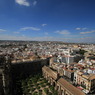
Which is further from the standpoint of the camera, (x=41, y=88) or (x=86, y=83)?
(x=41, y=88)

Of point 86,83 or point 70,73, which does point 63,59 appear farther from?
point 86,83

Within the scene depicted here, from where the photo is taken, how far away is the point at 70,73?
1062 inches

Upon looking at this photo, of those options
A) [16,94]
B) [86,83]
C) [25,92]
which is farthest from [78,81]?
[16,94]

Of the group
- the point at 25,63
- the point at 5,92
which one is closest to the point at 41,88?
the point at 5,92

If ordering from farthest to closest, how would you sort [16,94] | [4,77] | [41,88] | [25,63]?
[25,63] → [41,88] → [16,94] → [4,77]

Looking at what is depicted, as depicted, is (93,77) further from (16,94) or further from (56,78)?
(16,94)

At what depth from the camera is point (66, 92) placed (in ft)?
62.1

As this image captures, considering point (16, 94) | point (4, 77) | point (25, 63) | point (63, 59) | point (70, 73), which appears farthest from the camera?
point (63, 59)

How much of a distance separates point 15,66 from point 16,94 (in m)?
12.9

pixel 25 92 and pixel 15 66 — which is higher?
pixel 15 66

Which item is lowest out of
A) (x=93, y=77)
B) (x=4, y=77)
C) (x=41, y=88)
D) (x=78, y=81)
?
(x=41, y=88)

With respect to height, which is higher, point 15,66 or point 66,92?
point 15,66

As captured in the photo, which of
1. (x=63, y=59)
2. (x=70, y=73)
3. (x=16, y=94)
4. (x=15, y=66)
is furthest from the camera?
(x=63, y=59)

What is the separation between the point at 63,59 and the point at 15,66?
22.9 m
